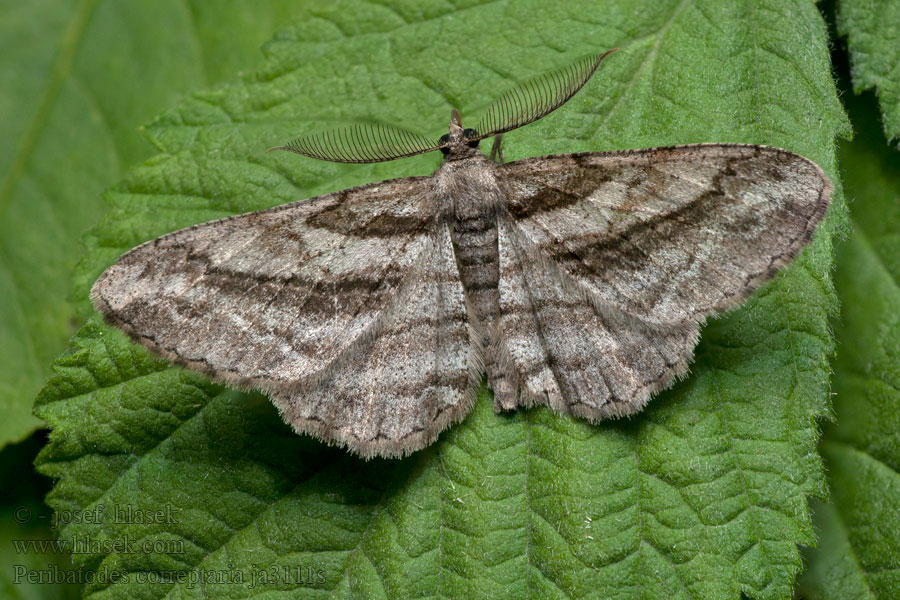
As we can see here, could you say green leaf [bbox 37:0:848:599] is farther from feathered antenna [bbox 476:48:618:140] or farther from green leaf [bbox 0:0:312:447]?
green leaf [bbox 0:0:312:447]

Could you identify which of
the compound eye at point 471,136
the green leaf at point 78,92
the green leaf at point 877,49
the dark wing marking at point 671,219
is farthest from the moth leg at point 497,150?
the green leaf at point 78,92

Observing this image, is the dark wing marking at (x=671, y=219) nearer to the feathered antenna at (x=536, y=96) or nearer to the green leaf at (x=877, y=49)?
the feathered antenna at (x=536, y=96)

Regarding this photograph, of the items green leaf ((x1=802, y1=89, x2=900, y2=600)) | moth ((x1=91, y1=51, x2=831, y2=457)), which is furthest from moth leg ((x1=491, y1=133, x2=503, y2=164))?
green leaf ((x1=802, y1=89, x2=900, y2=600))

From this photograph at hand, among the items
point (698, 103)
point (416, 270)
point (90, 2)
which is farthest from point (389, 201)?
point (90, 2)

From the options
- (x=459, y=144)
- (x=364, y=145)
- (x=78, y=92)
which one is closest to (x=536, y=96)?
(x=459, y=144)

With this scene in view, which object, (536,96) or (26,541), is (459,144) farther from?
(26,541)

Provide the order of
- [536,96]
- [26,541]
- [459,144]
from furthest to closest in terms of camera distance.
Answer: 1. [26,541]
2. [536,96]
3. [459,144]
